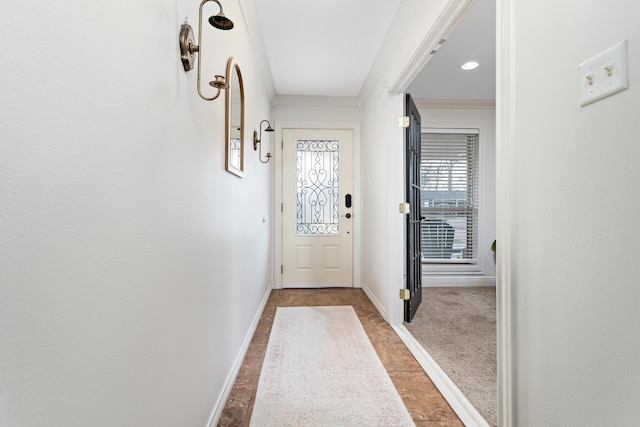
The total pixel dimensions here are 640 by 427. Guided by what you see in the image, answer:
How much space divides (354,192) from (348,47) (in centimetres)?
178

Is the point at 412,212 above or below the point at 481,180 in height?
→ below

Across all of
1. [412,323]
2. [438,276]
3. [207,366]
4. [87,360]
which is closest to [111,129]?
[87,360]

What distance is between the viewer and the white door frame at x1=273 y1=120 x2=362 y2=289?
4152mm

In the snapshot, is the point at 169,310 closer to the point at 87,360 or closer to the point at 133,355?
the point at 133,355

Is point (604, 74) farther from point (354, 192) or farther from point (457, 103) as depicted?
point (457, 103)

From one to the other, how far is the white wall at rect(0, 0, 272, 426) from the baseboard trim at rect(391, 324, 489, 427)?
3.98ft

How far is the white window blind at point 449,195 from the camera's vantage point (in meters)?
4.34

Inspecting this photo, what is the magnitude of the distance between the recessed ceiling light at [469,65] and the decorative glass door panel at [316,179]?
1.63m

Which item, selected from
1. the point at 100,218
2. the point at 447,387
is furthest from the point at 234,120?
the point at 447,387

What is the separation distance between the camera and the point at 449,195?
4.36 metres

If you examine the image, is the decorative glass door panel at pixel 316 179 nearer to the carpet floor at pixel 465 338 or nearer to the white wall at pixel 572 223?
the carpet floor at pixel 465 338

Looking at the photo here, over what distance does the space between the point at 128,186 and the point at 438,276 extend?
4181mm

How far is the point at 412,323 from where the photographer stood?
113 inches

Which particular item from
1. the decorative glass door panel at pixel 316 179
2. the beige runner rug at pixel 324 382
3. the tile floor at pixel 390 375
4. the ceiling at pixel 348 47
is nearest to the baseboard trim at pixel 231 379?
the tile floor at pixel 390 375
